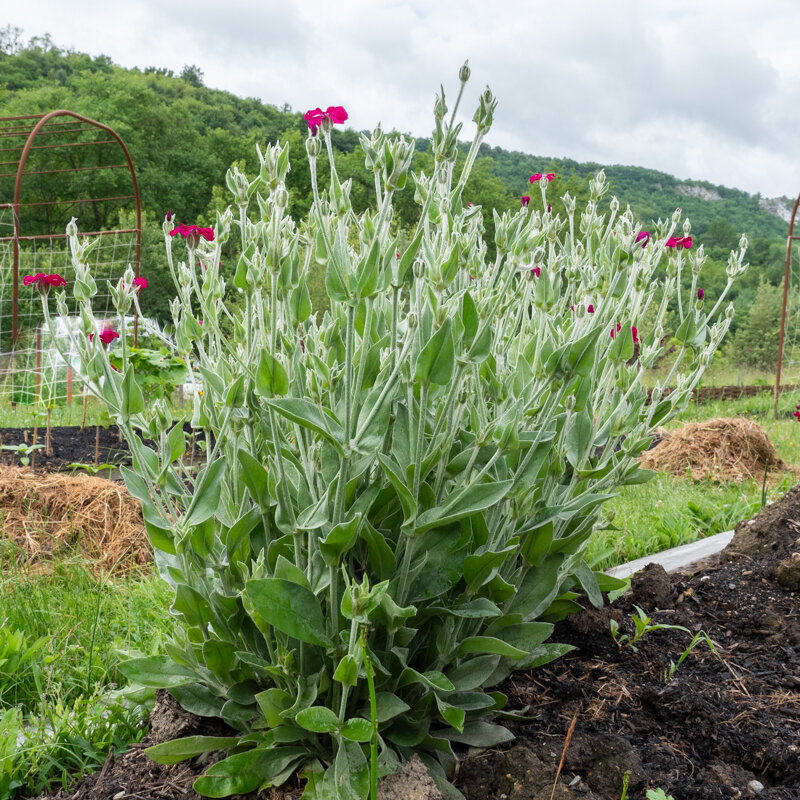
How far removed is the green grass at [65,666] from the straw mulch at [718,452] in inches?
163

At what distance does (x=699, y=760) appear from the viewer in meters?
1.80

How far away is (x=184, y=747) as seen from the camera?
162cm

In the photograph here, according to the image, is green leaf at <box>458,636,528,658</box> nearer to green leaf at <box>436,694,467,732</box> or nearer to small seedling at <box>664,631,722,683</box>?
green leaf at <box>436,694,467,732</box>

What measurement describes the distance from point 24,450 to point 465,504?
15.7 ft

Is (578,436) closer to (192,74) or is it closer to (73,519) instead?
(73,519)

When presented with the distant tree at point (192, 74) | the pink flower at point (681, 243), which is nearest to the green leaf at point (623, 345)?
the pink flower at point (681, 243)

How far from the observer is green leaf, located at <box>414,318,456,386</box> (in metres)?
1.40

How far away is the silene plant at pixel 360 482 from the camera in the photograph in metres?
1.45

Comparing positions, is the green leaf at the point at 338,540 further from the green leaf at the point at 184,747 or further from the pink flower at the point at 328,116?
the pink flower at the point at 328,116

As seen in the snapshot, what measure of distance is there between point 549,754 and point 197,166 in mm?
42103

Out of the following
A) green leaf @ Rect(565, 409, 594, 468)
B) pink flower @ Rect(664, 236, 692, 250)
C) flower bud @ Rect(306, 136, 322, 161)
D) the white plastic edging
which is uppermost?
flower bud @ Rect(306, 136, 322, 161)

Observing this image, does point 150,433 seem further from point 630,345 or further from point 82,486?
point 82,486

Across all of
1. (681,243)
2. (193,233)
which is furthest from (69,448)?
(681,243)

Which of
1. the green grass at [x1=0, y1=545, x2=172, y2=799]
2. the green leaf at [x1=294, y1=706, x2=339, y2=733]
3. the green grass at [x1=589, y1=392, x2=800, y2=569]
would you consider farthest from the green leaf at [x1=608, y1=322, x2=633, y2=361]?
the green grass at [x1=0, y1=545, x2=172, y2=799]
